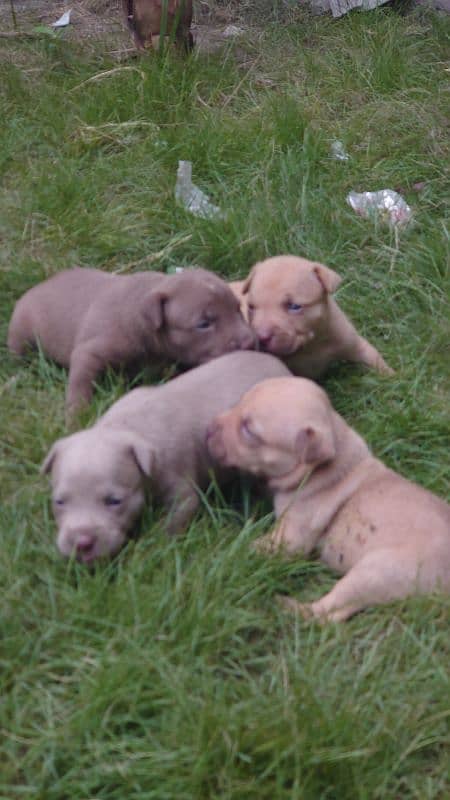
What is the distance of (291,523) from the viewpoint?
4.25 meters

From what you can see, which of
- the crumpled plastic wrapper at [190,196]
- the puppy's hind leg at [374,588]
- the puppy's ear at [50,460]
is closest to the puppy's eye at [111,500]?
the puppy's ear at [50,460]

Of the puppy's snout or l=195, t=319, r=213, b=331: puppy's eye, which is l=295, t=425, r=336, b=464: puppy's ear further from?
l=195, t=319, r=213, b=331: puppy's eye

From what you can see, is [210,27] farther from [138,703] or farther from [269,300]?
[138,703]

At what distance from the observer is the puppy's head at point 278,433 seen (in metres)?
4.21

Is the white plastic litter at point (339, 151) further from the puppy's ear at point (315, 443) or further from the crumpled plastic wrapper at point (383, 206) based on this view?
the puppy's ear at point (315, 443)

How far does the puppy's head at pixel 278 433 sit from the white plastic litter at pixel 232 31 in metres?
5.20

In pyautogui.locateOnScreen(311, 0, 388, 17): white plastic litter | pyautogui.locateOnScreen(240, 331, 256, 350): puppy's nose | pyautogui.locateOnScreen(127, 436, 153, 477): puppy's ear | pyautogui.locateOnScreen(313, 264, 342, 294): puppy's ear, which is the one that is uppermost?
pyautogui.locateOnScreen(127, 436, 153, 477): puppy's ear

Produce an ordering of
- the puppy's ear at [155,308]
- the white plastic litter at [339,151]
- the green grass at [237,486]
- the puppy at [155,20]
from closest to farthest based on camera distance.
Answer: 1. the green grass at [237,486]
2. the puppy's ear at [155,308]
3. the white plastic litter at [339,151]
4. the puppy at [155,20]

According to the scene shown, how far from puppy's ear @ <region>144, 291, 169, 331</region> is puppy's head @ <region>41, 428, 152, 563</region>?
1.11 metres

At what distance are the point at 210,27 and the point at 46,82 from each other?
2099mm

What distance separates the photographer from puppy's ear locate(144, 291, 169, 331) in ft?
16.7

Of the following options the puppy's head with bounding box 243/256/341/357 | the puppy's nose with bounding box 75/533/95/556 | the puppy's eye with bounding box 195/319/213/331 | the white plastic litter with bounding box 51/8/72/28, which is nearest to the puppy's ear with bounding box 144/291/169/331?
the puppy's eye with bounding box 195/319/213/331

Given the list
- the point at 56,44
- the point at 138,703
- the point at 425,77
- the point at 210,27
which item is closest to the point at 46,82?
the point at 56,44

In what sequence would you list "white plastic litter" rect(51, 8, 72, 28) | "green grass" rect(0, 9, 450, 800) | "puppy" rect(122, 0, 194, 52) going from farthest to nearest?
1. "white plastic litter" rect(51, 8, 72, 28)
2. "puppy" rect(122, 0, 194, 52)
3. "green grass" rect(0, 9, 450, 800)
